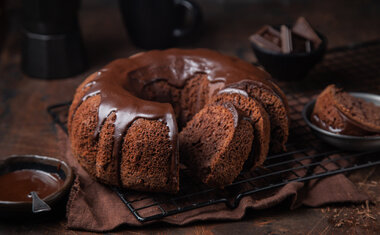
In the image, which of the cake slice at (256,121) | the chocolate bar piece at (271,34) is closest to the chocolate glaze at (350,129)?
the cake slice at (256,121)

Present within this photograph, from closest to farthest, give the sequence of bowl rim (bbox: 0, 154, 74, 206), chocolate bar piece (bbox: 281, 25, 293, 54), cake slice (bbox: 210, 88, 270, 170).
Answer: bowl rim (bbox: 0, 154, 74, 206)
cake slice (bbox: 210, 88, 270, 170)
chocolate bar piece (bbox: 281, 25, 293, 54)

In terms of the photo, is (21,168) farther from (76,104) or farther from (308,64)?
(308,64)

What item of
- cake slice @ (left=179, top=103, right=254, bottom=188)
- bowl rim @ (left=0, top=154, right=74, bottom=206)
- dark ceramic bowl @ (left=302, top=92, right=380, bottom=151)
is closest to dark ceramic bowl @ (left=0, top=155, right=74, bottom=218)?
bowl rim @ (left=0, top=154, right=74, bottom=206)

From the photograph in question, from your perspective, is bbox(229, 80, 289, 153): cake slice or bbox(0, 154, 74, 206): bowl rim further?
bbox(229, 80, 289, 153): cake slice

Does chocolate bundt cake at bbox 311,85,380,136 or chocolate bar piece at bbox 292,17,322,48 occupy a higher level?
chocolate bar piece at bbox 292,17,322,48

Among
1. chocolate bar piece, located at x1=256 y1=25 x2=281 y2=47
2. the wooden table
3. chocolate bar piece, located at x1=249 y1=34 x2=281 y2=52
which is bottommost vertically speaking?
the wooden table

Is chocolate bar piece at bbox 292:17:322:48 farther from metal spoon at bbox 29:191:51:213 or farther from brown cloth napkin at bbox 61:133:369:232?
metal spoon at bbox 29:191:51:213
